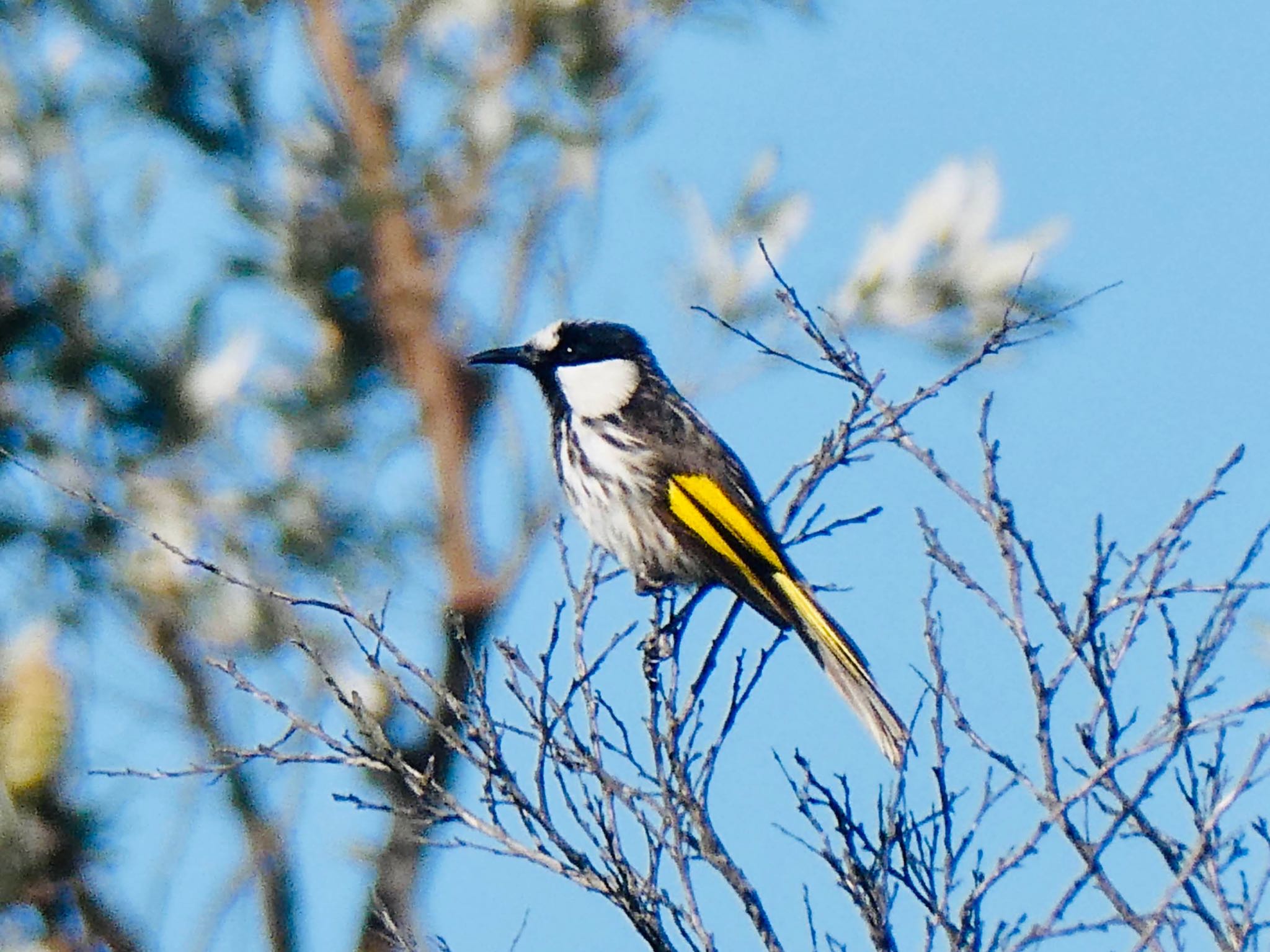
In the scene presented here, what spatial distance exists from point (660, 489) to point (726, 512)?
22 centimetres

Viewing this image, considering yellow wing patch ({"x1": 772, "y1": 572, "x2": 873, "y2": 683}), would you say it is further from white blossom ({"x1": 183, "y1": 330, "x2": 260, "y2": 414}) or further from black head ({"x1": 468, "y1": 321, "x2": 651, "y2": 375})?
white blossom ({"x1": 183, "y1": 330, "x2": 260, "y2": 414})

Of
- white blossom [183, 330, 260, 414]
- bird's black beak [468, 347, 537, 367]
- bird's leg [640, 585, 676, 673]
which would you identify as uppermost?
white blossom [183, 330, 260, 414]

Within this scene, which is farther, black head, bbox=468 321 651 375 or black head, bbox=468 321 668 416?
black head, bbox=468 321 651 375

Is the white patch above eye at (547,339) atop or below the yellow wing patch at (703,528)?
above

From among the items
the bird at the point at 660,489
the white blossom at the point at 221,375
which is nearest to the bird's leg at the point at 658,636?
the bird at the point at 660,489

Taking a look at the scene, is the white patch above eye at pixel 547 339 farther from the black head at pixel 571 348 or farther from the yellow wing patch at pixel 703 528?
the yellow wing patch at pixel 703 528

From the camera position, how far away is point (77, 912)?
5941 mm

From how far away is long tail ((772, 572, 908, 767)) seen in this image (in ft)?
12.8

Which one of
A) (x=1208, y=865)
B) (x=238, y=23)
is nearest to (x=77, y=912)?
(x=238, y=23)

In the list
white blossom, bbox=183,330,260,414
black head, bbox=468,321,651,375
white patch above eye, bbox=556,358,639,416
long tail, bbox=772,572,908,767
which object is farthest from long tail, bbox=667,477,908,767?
white blossom, bbox=183,330,260,414

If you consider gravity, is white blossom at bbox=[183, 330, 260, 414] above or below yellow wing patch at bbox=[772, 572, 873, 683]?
above

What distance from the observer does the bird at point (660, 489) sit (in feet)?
13.4

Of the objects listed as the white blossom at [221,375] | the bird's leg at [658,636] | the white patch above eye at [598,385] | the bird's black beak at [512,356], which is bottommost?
the bird's leg at [658,636]

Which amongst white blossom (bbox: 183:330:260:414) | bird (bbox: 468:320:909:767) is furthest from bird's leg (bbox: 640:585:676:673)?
white blossom (bbox: 183:330:260:414)
